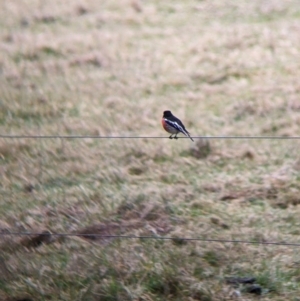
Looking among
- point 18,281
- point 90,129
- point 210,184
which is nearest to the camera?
point 18,281

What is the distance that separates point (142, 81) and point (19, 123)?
240 centimetres

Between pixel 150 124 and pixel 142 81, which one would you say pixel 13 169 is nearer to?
pixel 150 124

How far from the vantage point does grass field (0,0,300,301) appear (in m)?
6.27

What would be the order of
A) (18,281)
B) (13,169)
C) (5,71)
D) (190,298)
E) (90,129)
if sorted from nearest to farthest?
(190,298), (18,281), (13,169), (90,129), (5,71)

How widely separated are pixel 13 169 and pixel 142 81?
3737 millimetres

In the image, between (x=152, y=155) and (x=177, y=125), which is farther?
(x=152, y=155)

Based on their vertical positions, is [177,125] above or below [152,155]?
below

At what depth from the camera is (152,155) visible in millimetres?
9078

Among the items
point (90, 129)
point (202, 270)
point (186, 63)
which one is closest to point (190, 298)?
point (202, 270)

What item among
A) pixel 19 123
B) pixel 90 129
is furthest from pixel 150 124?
pixel 19 123

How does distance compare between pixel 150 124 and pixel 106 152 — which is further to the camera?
pixel 150 124

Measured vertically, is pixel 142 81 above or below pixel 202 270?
above

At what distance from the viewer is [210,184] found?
8.15 metres

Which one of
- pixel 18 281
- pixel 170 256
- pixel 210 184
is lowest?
pixel 18 281
